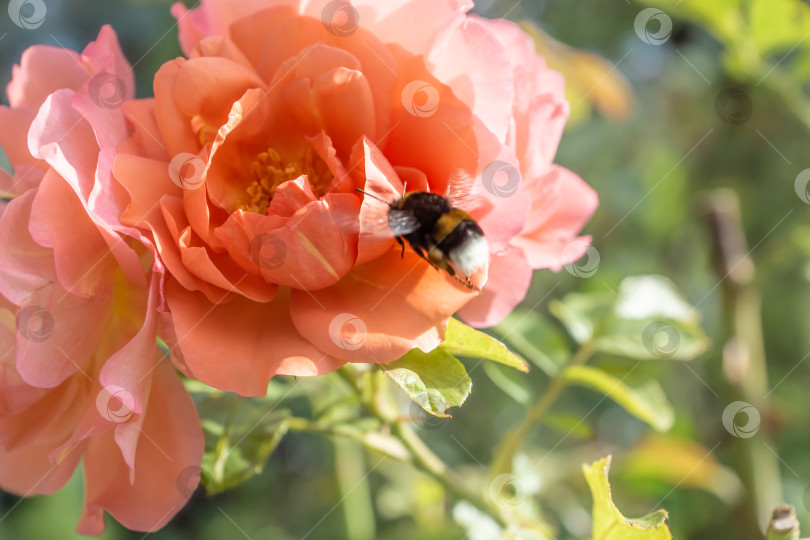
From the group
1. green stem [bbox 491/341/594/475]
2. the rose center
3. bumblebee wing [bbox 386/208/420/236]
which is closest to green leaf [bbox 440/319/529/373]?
bumblebee wing [bbox 386/208/420/236]

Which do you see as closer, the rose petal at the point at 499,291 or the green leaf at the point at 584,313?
the rose petal at the point at 499,291

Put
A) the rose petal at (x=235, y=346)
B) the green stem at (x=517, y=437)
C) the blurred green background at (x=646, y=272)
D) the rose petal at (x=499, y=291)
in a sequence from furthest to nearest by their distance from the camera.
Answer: the blurred green background at (x=646, y=272), the green stem at (x=517, y=437), the rose petal at (x=499, y=291), the rose petal at (x=235, y=346)

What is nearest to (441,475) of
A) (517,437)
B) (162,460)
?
(517,437)

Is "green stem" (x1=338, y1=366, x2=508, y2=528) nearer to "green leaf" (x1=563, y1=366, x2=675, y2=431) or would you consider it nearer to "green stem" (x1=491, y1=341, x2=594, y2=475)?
"green stem" (x1=491, y1=341, x2=594, y2=475)

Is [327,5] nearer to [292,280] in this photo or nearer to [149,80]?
[292,280]

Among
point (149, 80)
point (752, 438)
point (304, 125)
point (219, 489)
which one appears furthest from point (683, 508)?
point (149, 80)

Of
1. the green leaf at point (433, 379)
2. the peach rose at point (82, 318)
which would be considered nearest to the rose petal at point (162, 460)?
the peach rose at point (82, 318)

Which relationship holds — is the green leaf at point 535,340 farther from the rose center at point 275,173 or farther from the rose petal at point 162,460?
the rose petal at point 162,460
